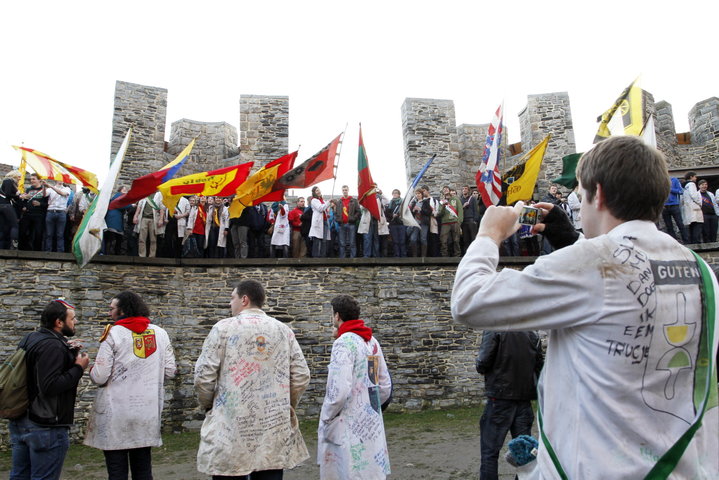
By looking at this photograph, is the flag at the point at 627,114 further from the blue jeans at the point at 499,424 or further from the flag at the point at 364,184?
the blue jeans at the point at 499,424

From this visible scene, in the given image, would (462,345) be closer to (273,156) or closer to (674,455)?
(273,156)

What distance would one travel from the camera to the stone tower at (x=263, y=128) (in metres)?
14.5

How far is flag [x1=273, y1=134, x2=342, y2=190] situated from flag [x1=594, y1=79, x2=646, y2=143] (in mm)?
4727

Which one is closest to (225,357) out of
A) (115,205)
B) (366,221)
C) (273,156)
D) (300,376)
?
(300,376)

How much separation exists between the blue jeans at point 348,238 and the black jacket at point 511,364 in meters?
7.64

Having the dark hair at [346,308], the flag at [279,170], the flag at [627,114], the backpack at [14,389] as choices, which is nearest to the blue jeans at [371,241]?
the flag at [279,170]

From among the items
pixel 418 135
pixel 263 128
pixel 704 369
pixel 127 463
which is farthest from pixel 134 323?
pixel 418 135

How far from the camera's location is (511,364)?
4.83 meters

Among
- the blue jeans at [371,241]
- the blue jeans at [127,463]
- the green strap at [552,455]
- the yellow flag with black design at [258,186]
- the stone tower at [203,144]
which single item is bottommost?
the blue jeans at [127,463]

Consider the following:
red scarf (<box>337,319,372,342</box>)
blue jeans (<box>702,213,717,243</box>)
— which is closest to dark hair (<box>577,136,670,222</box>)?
red scarf (<box>337,319,372,342</box>)

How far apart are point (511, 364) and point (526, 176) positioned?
7.67m

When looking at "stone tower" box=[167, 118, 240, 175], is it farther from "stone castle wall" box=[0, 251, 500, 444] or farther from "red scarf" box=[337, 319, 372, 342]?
"red scarf" box=[337, 319, 372, 342]

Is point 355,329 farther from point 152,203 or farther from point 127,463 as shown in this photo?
point 152,203

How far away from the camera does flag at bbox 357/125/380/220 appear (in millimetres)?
11789
